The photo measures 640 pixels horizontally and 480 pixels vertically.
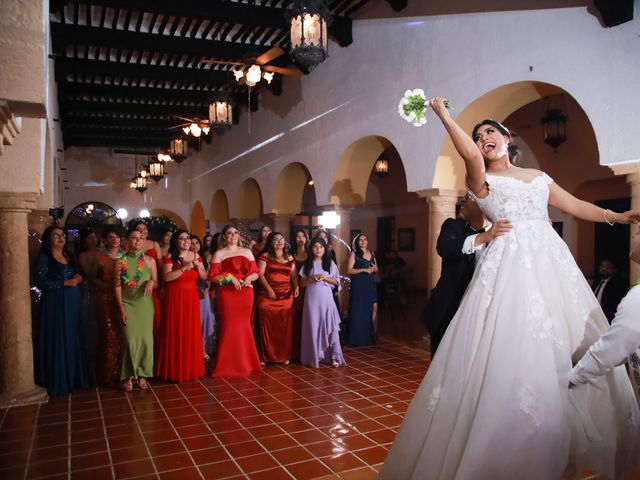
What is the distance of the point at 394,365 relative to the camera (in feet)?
20.8

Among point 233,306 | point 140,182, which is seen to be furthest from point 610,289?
point 140,182

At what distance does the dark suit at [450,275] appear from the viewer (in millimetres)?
2824

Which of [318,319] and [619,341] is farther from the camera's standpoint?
[318,319]

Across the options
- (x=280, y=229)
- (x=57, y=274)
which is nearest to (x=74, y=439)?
(x=57, y=274)

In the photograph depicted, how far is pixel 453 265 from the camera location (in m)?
2.90

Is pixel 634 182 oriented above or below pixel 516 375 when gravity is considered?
above

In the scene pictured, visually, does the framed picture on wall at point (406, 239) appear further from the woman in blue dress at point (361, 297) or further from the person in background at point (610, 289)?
the person in background at point (610, 289)

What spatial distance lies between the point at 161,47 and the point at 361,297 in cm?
622

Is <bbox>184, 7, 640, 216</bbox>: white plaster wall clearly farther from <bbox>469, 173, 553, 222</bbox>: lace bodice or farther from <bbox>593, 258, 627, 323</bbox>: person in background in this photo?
<bbox>469, 173, 553, 222</bbox>: lace bodice

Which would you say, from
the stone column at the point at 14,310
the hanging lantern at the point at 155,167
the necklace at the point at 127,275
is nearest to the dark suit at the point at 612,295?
the necklace at the point at 127,275

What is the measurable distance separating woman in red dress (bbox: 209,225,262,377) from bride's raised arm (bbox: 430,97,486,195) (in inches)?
154

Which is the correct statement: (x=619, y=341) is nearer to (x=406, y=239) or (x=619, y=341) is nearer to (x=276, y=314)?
(x=276, y=314)

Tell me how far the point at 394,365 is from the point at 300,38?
4245 millimetres

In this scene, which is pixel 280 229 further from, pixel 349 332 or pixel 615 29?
pixel 615 29
